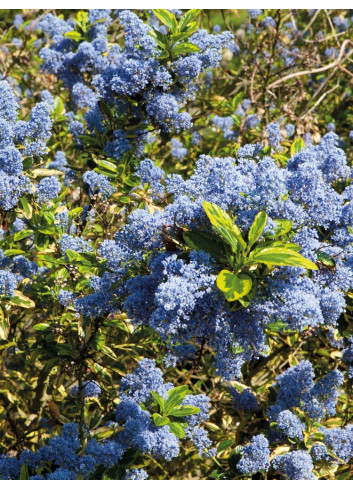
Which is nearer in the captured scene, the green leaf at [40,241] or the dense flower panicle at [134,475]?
the dense flower panicle at [134,475]

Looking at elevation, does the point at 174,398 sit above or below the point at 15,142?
below

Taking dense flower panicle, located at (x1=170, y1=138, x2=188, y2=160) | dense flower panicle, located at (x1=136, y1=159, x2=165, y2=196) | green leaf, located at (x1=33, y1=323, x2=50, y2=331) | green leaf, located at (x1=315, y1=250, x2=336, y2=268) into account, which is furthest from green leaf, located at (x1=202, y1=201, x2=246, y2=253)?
dense flower panicle, located at (x1=170, y1=138, x2=188, y2=160)

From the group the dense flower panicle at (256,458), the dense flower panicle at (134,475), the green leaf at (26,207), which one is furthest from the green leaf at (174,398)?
the green leaf at (26,207)

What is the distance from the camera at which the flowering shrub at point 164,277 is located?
2.09m

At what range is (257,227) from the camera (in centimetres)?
201

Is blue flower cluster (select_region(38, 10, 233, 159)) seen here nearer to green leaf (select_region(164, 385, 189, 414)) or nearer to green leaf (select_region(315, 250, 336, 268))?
green leaf (select_region(315, 250, 336, 268))

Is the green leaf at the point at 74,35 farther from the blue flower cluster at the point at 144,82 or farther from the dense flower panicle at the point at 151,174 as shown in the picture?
the dense flower panicle at the point at 151,174

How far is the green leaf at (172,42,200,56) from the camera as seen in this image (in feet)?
9.77

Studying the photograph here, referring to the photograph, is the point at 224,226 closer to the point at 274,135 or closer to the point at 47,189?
the point at 274,135

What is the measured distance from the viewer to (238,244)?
2.04 meters

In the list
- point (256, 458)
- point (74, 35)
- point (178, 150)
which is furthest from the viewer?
point (178, 150)

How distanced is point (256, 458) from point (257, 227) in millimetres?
1289

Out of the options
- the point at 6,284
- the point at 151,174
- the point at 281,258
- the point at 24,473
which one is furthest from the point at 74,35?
the point at 24,473

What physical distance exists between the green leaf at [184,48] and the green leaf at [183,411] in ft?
5.74
